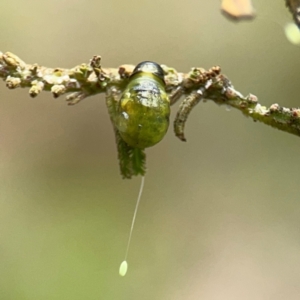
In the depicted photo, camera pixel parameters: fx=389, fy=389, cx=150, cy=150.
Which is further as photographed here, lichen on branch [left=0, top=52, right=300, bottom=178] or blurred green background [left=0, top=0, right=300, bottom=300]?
Result: blurred green background [left=0, top=0, right=300, bottom=300]

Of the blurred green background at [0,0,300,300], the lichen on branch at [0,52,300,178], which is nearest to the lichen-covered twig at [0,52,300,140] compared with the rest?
the lichen on branch at [0,52,300,178]

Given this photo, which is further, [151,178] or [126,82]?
[151,178]

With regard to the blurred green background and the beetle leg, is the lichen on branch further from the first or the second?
the blurred green background

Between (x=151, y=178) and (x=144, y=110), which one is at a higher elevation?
(x=151, y=178)

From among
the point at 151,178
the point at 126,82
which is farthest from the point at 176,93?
the point at 151,178

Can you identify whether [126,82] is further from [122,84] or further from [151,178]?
[151,178]

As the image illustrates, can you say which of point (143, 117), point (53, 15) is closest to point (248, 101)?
point (143, 117)

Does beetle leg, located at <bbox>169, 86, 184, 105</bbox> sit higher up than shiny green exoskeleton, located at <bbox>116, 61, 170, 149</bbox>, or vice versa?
beetle leg, located at <bbox>169, 86, 184, 105</bbox>
